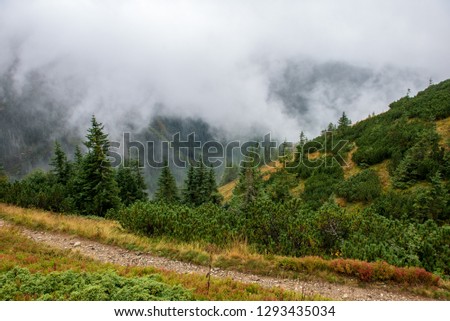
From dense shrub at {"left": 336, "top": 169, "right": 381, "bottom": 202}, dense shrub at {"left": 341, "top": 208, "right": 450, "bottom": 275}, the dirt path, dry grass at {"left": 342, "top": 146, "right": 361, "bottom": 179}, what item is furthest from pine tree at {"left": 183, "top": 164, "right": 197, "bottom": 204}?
dense shrub at {"left": 341, "top": 208, "right": 450, "bottom": 275}

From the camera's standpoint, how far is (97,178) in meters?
22.8

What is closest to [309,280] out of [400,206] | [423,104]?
[400,206]

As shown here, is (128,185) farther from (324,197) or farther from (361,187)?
(361,187)

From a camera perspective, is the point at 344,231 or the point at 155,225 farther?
the point at 155,225

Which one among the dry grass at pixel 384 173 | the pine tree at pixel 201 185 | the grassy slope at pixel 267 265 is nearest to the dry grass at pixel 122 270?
the grassy slope at pixel 267 265

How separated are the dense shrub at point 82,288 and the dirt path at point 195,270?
9.24 ft

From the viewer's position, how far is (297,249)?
1081cm

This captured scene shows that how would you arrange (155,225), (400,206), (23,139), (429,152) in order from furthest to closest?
(23,139) < (429,152) < (400,206) < (155,225)

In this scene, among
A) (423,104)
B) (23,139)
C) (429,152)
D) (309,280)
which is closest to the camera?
(309,280)

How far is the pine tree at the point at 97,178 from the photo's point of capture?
72.9 feet
